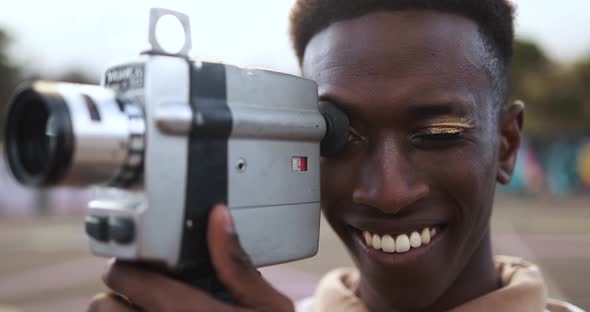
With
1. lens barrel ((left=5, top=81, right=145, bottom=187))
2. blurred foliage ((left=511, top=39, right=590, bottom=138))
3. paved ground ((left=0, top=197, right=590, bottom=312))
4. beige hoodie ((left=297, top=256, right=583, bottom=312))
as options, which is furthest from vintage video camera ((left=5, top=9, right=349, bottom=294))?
blurred foliage ((left=511, top=39, right=590, bottom=138))

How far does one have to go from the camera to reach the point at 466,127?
1519 mm

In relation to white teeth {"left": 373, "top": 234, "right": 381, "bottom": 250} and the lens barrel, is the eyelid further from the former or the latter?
the lens barrel

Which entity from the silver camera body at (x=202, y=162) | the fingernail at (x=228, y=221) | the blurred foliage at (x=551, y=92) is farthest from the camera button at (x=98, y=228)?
the blurred foliage at (x=551, y=92)

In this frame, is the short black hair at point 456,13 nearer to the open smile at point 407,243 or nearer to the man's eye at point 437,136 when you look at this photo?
the man's eye at point 437,136

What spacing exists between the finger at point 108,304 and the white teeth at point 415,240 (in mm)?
690

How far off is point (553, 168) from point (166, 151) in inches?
779

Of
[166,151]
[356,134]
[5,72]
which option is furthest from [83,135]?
[5,72]

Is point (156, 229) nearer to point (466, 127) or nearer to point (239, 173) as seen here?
point (239, 173)

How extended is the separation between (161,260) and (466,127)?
0.81m

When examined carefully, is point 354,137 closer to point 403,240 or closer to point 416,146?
point 416,146

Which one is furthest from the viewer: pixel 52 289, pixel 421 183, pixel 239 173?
pixel 52 289

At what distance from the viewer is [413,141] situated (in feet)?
4.91

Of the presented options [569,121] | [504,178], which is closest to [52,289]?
[504,178]

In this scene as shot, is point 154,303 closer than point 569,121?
Yes
